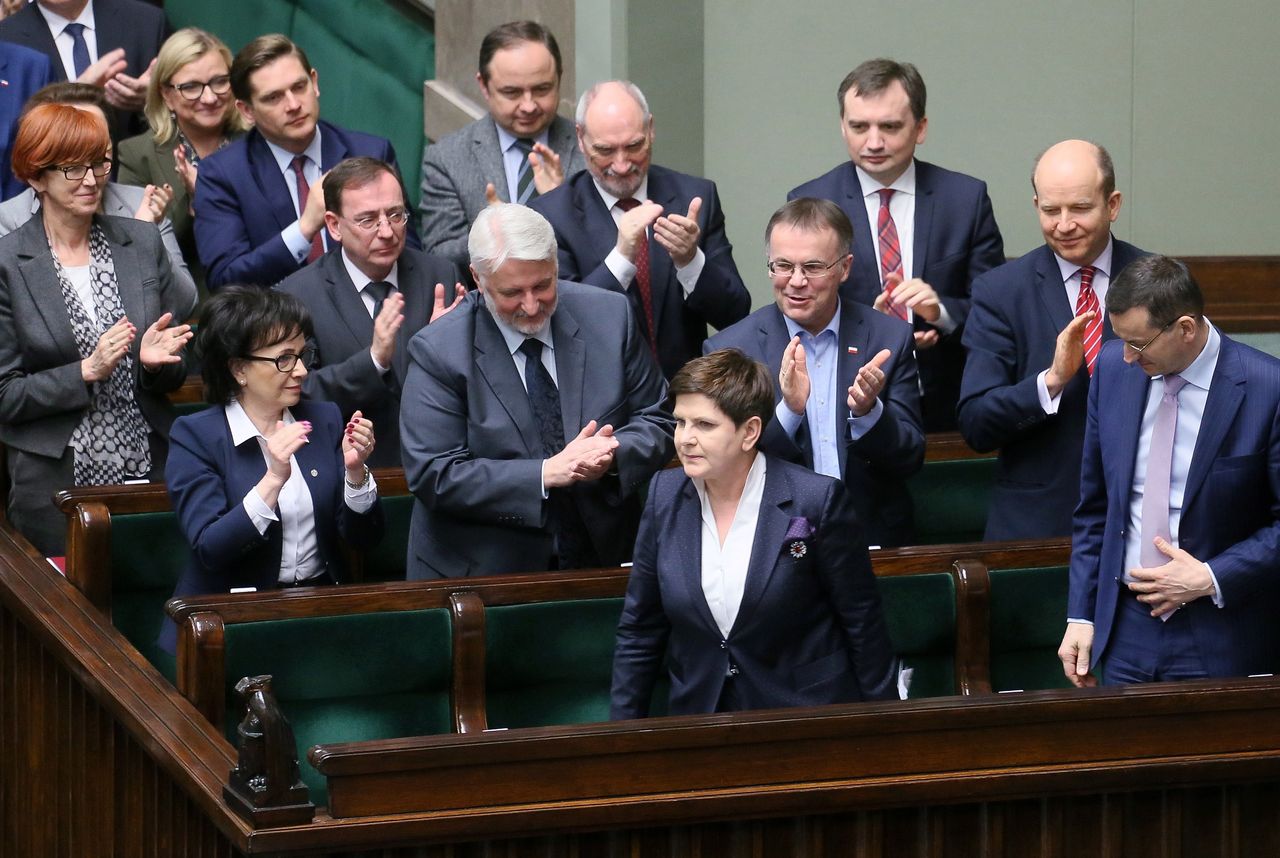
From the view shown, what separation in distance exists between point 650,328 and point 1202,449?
1629 millimetres

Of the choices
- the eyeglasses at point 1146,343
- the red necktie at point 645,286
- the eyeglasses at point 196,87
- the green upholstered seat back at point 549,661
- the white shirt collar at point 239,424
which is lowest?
the green upholstered seat back at point 549,661

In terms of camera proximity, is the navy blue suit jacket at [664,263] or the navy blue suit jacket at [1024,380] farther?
the navy blue suit jacket at [664,263]

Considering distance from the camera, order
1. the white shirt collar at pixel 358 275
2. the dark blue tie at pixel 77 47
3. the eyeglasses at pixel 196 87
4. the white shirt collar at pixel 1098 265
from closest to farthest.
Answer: the white shirt collar at pixel 1098 265, the white shirt collar at pixel 358 275, the eyeglasses at pixel 196 87, the dark blue tie at pixel 77 47

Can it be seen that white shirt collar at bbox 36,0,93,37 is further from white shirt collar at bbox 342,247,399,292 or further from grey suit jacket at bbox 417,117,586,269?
white shirt collar at bbox 342,247,399,292

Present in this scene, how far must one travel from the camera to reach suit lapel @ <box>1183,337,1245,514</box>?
128 inches

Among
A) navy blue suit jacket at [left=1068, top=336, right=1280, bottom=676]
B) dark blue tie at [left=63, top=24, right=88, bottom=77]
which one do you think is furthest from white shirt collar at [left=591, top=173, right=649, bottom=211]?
dark blue tie at [left=63, top=24, right=88, bottom=77]

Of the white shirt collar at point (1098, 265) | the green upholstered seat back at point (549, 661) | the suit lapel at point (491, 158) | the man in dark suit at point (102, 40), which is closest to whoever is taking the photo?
the green upholstered seat back at point (549, 661)

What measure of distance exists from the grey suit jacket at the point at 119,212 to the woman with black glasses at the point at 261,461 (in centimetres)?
87

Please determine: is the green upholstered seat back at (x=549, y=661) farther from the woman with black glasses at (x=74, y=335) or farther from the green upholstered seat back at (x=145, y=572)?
the woman with black glasses at (x=74, y=335)

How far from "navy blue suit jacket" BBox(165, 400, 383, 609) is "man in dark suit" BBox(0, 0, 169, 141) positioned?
83.6 inches

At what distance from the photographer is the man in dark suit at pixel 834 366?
3.82 m

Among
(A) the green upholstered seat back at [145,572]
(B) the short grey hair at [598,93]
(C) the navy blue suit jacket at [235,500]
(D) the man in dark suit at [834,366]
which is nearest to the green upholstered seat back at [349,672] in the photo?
(C) the navy blue suit jacket at [235,500]

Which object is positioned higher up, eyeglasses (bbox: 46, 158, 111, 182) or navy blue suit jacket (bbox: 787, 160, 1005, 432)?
eyeglasses (bbox: 46, 158, 111, 182)

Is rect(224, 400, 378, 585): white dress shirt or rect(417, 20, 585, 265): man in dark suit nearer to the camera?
rect(224, 400, 378, 585): white dress shirt
